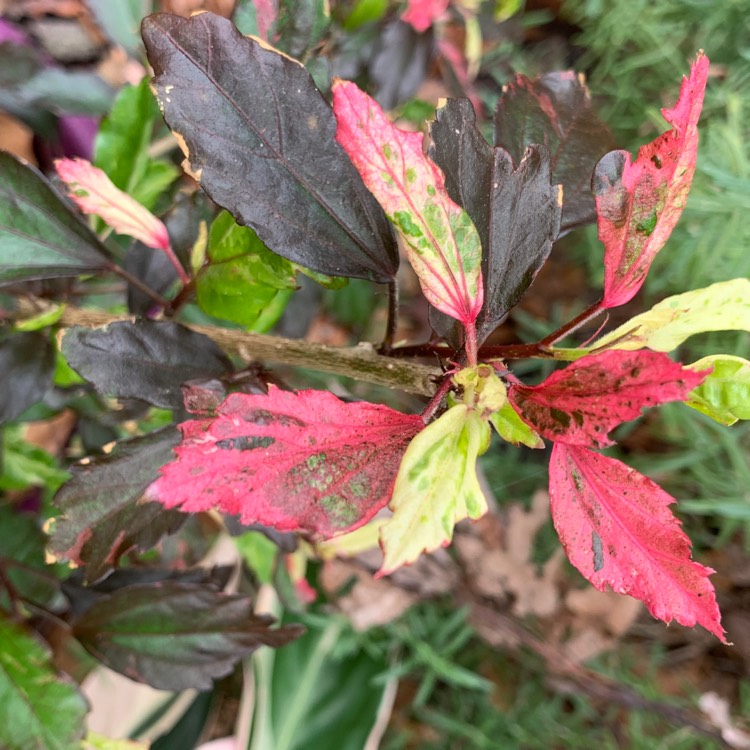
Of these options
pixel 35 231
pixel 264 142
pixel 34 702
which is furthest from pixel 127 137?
pixel 34 702

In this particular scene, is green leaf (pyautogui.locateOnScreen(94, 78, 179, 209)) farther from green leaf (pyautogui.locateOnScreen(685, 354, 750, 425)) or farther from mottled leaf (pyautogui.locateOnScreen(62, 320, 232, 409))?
green leaf (pyautogui.locateOnScreen(685, 354, 750, 425))

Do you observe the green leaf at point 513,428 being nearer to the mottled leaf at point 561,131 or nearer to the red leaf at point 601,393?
the red leaf at point 601,393

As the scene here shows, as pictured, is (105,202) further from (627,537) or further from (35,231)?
(627,537)

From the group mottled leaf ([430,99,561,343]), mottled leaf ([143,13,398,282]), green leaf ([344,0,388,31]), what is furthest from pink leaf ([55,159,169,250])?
green leaf ([344,0,388,31])

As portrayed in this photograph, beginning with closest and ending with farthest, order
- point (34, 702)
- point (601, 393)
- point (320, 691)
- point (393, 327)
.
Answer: point (601, 393) → point (393, 327) → point (34, 702) → point (320, 691)

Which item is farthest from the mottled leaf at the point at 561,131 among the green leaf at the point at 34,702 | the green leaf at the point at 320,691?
the green leaf at the point at 320,691

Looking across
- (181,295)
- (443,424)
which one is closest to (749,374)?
(443,424)
